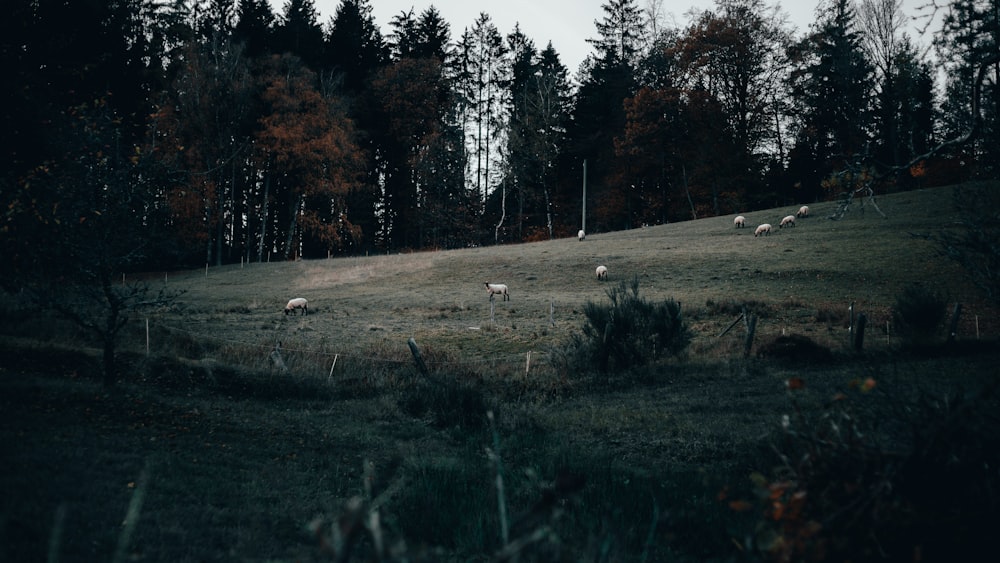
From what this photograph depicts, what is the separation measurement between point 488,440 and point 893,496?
7.65m

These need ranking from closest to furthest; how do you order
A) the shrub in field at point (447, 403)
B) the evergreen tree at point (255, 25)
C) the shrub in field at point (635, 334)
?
1. the shrub in field at point (447, 403)
2. the shrub in field at point (635, 334)
3. the evergreen tree at point (255, 25)

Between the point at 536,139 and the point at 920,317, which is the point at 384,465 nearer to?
the point at 920,317

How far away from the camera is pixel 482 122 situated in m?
60.8

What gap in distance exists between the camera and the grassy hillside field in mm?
2779

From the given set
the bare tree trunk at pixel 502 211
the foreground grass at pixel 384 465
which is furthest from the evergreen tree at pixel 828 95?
the foreground grass at pixel 384 465

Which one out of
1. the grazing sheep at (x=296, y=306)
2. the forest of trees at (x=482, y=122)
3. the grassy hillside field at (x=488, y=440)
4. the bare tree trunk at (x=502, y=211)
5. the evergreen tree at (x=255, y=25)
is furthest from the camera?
the bare tree trunk at (x=502, y=211)

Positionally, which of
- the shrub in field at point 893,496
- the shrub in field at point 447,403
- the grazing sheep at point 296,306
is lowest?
the shrub in field at point 447,403

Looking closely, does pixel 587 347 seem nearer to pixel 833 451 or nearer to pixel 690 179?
pixel 833 451

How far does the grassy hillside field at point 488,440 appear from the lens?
2.78m

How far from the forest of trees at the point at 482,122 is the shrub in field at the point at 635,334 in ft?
92.9

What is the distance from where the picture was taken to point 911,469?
9.32 feet

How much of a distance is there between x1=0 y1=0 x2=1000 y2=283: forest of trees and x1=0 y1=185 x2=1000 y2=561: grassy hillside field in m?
23.5

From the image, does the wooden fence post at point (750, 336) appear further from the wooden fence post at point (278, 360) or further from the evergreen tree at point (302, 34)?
the evergreen tree at point (302, 34)

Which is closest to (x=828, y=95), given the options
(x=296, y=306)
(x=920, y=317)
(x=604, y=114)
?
(x=604, y=114)
